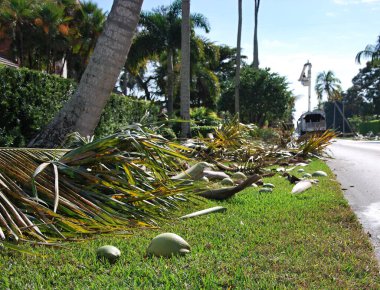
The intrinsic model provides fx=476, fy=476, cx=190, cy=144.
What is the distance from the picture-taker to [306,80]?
115 feet

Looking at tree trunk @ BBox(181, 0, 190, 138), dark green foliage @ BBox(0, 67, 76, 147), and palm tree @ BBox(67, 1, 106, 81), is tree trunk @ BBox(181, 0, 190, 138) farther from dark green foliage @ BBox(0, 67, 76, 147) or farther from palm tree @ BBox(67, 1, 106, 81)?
A: palm tree @ BBox(67, 1, 106, 81)

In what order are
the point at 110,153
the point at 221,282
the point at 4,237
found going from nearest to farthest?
the point at 221,282 → the point at 4,237 → the point at 110,153

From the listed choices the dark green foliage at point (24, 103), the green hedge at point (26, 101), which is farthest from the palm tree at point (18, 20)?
the dark green foliage at point (24, 103)

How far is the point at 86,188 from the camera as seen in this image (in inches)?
171

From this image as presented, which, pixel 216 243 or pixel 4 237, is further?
pixel 216 243

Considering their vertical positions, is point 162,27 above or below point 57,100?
above

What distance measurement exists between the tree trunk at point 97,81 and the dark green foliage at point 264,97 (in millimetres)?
32790

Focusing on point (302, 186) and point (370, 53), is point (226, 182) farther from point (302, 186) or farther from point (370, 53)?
point (370, 53)

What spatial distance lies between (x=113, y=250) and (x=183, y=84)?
1512 centimetres

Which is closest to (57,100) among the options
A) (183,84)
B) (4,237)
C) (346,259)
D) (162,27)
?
(183,84)

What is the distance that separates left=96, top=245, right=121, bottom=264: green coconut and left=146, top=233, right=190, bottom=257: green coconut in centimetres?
26

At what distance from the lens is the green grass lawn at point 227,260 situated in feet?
9.29

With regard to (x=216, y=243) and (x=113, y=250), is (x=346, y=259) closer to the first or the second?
(x=216, y=243)

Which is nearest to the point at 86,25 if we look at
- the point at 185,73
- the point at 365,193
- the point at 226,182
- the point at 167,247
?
the point at 185,73
